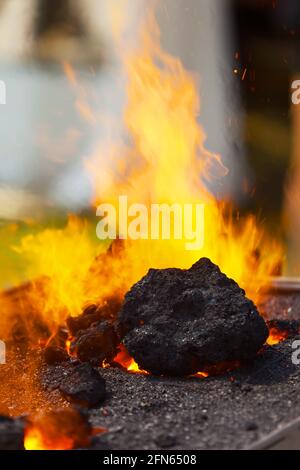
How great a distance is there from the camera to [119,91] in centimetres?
1323

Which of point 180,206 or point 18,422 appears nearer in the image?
point 18,422

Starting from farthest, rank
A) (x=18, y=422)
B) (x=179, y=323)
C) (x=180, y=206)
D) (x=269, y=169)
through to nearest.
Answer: (x=269, y=169), (x=180, y=206), (x=179, y=323), (x=18, y=422)

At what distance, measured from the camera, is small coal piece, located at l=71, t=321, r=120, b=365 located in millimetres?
6211

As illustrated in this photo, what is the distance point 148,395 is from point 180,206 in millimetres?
2609

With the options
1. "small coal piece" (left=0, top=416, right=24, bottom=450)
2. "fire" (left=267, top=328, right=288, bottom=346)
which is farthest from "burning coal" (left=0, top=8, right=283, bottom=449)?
"fire" (left=267, top=328, right=288, bottom=346)

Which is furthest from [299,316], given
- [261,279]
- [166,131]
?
[166,131]

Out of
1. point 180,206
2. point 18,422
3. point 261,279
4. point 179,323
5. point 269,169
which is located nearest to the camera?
point 18,422

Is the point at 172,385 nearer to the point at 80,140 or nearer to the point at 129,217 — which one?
the point at 129,217

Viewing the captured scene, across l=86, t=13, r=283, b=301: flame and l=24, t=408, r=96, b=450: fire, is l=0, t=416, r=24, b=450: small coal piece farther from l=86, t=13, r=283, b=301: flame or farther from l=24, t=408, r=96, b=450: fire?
l=86, t=13, r=283, b=301: flame

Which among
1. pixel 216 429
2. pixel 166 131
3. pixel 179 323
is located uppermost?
pixel 166 131

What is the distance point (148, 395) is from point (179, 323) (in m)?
0.66

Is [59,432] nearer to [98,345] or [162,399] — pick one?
[162,399]

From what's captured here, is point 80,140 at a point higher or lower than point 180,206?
higher

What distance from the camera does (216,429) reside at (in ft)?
15.7
